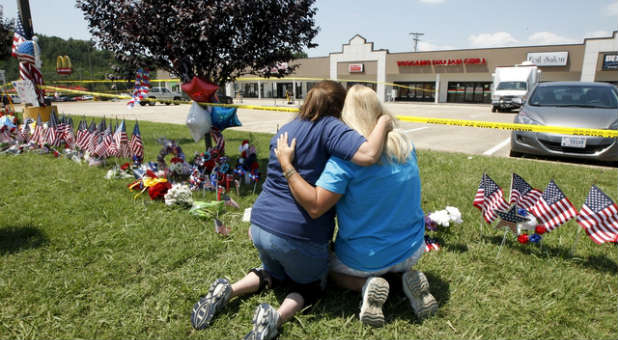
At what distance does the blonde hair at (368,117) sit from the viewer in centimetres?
206

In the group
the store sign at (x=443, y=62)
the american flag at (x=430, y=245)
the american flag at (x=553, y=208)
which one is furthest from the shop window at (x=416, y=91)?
the american flag at (x=553, y=208)

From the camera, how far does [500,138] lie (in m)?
9.90

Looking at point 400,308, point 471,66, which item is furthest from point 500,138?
point 471,66

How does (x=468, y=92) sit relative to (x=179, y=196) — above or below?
above

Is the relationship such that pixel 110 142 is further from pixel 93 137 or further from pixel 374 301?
pixel 374 301

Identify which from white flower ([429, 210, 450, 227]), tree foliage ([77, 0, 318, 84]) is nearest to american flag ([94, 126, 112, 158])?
tree foliage ([77, 0, 318, 84])

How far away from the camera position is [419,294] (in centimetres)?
219

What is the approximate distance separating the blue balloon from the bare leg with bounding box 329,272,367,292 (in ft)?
10.4

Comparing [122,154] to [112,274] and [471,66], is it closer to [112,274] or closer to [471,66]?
[112,274]

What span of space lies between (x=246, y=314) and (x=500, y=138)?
9.66 metres

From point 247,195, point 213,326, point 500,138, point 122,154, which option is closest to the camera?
point 213,326

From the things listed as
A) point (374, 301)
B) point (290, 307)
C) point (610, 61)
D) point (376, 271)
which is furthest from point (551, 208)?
point (610, 61)

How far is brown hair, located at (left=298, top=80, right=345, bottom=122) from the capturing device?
6.93 feet

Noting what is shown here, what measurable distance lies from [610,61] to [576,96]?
31.0 metres
